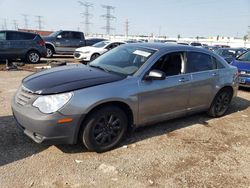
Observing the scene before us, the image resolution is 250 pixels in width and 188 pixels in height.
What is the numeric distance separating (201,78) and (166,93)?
3.49 ft

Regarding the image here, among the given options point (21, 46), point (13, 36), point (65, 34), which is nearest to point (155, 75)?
point (21, 46)

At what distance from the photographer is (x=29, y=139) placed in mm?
4277

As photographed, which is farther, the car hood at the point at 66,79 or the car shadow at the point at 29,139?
the car shadow at the point at 29,139

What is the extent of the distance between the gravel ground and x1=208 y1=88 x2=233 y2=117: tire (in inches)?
28.2

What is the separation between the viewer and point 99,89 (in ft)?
12.4

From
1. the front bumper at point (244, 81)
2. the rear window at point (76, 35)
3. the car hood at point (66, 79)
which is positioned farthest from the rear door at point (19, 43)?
the front bumper at point (244, 81)

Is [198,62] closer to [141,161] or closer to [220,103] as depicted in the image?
[220,103]

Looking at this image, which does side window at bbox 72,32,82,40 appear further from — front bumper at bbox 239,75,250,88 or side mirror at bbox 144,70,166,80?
side mirror at bbox 144,70,166,80

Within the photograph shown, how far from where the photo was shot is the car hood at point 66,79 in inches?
143

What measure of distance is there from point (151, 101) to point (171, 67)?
2.70ft

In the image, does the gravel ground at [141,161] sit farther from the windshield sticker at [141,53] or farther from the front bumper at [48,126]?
the windshield sticker at [141,53]

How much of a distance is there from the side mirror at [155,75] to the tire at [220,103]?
2.09m

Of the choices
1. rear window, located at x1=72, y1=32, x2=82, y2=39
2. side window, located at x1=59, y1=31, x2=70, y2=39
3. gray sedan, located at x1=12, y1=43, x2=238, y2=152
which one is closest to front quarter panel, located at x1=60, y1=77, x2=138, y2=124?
gray sedan, located at x1=12, y1=43, x2=238, y2=152

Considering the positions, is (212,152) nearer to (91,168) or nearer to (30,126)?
(91,168)
